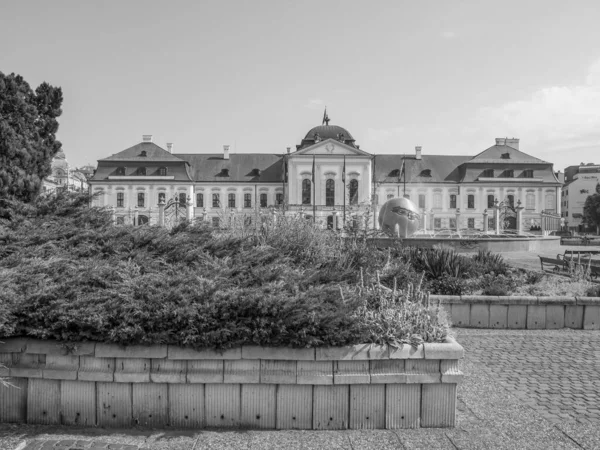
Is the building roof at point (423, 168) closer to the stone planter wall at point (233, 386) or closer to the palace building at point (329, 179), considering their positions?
the palace building at point (329, 179)

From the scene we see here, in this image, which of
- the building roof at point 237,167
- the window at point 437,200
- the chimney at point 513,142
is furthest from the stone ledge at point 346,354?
the chimney at point 513,142

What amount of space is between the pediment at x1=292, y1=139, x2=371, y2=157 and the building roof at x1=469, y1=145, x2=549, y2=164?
15859 millimetres

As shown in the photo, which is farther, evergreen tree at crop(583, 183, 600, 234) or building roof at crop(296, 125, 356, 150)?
evergreen tree at crop(583, 183, 600, 234)

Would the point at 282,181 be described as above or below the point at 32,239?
above

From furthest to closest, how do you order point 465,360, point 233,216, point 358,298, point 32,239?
point 233,216
point 465,360
point 32,239
point 358,298

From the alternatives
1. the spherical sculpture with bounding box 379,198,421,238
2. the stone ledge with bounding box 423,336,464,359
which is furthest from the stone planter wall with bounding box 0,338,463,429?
the spherical sculpture with bounding box 379,198,421,238

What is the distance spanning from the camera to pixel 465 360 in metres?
5.93

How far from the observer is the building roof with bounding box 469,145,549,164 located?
66.9 m

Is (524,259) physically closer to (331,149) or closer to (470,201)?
(331,149)

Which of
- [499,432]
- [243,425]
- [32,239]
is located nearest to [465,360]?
[499,432]

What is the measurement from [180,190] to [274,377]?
62754 millimetres

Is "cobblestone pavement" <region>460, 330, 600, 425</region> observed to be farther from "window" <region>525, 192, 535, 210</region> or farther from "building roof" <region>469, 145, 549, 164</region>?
"building roof" <region>469, 145, 549, 164</region>

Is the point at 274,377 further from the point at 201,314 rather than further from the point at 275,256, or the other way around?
the point at 275,256

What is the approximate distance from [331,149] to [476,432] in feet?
199
